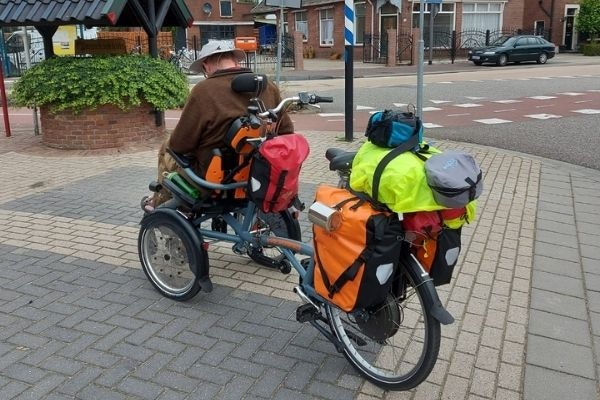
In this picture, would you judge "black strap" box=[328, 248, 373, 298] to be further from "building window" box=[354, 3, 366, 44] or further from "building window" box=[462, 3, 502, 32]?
"building window" box=[462, 3, 502, 32]

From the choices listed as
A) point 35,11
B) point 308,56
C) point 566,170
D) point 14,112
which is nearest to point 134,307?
point 566,170

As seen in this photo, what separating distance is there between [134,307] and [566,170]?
239 inches

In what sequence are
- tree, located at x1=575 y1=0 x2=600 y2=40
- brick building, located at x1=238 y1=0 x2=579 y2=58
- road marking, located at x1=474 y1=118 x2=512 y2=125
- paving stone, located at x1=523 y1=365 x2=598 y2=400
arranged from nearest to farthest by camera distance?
paving stone, located at x1=523 y1=365 x2=598 y2=400 → road marking, located at x1=474 y1=118 x2=512 y2=125 → brick building, located at x1=238 y1=0 x2=579 y2=58 → tree, located at x1=575 y1=0 x2=600 y2=40

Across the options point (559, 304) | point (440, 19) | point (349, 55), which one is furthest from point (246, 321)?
point (440, 19)

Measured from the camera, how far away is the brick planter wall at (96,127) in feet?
29.3

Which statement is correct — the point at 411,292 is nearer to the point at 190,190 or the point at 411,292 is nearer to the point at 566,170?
the point at 190,190

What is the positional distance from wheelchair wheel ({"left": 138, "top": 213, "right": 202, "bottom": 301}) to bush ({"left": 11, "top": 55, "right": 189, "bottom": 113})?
16.7 ft

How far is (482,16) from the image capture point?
35750mm

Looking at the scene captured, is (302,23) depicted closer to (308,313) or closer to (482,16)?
(482,16)

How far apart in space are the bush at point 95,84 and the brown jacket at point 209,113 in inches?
210

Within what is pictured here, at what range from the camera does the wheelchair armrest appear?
383cm

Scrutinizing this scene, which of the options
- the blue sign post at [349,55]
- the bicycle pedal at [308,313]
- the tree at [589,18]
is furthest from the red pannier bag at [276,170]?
the tree at [589,18]

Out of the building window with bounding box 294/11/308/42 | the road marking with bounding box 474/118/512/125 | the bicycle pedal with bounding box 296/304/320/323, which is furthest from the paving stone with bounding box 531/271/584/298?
the building window with bounding box 294/11/308/42

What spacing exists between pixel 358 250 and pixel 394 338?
2.96 feet
